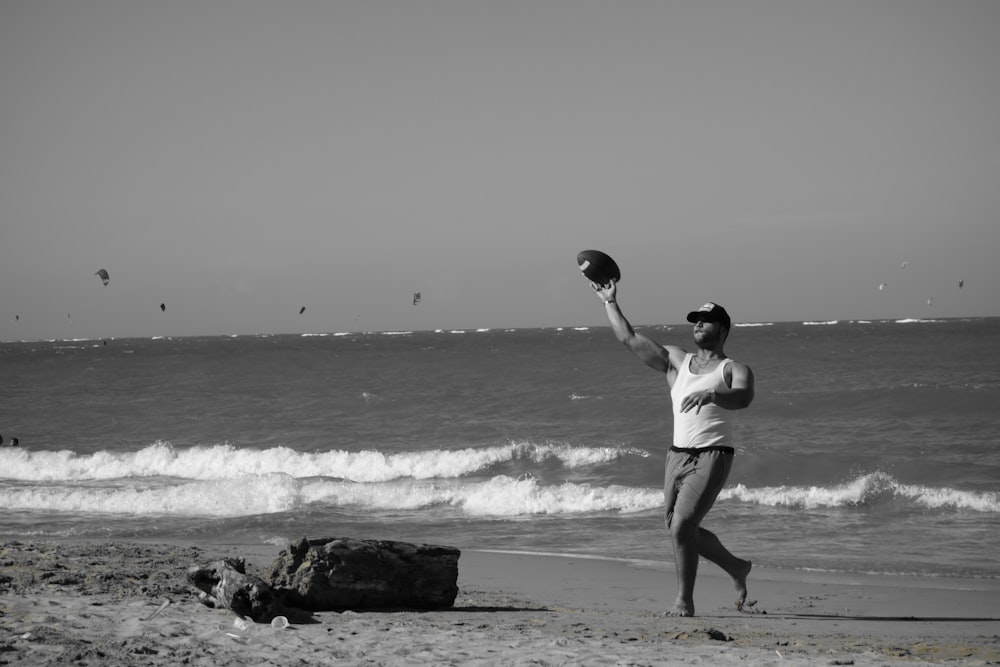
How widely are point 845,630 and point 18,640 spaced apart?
4.49m

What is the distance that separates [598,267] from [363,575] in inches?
91.1

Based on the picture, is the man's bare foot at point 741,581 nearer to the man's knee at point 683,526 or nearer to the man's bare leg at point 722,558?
the man's bare leg at point 722,558

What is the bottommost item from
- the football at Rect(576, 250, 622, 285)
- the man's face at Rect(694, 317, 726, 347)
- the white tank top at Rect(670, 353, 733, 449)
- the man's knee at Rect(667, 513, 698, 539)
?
the man's knee at Rect(667, 513, 698, 539)

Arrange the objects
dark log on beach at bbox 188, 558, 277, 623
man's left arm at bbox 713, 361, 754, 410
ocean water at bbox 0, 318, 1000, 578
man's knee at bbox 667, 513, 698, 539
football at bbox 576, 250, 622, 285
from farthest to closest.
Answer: ocean water at bbox 0, 318, 1000, 578 → football at bbox 576, 250, 622, 285 → man's knee at bbox 667, 513, 698, 539 → dark log on beach at bbox 188, 558, 277, 623 → man's left arm at bbox 713, 361, 754, 410

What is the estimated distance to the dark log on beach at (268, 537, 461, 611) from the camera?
612cm

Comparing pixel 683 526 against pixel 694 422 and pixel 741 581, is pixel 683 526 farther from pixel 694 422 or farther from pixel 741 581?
pixel 741 581

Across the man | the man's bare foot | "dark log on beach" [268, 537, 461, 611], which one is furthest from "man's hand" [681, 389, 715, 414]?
"dark log on beach" [268, 537, 461, 611]

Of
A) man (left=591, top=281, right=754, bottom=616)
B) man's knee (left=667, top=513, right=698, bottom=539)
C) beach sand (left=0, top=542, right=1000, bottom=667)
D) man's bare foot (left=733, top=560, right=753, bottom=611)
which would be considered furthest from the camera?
man's bare foot (left=733, top=560, right=753, bottom=611)

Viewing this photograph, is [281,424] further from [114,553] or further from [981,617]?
[981,617]

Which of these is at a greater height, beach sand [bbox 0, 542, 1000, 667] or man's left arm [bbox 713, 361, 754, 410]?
man's left arm [bbox 713, 361, 754, 410]

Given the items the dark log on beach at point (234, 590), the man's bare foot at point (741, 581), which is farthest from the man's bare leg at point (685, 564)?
the dark log on beach at point (234, 590)

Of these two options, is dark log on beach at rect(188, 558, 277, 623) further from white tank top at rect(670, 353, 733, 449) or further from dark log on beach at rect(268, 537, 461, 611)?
white tank top at rect(670, 353, 733, 449)

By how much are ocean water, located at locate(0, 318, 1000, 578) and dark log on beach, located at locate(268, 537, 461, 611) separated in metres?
3.63

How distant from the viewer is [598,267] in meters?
6.08
